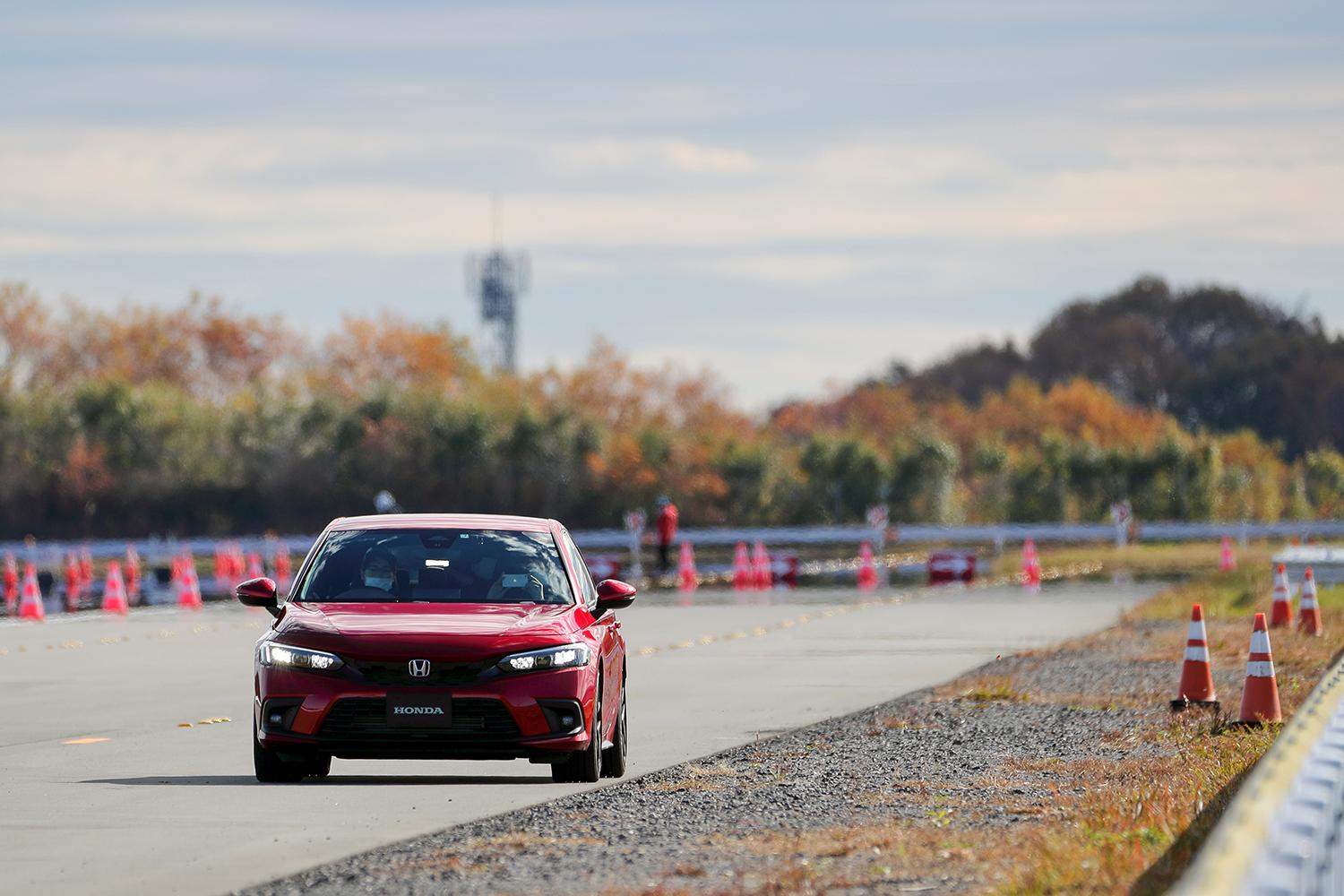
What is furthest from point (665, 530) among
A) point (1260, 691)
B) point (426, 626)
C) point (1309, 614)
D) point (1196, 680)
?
point (426, 626)

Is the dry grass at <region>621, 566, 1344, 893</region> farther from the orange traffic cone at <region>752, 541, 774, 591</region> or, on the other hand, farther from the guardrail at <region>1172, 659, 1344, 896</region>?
the orange traffic cone at <region>752, 541, 774, 591</region>

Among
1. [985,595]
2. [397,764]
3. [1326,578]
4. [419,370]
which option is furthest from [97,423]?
[397,764]

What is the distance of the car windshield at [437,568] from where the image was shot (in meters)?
14.3

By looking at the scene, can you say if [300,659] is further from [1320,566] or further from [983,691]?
[1320,566]

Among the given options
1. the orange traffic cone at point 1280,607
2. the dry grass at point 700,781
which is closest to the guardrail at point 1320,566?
the orange traffic cone at point 1280,607

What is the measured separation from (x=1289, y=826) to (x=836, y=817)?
5.10 metres

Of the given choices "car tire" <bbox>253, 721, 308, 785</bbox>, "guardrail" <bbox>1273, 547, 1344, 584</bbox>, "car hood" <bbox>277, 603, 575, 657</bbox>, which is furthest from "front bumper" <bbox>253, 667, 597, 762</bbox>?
"guardrail" <bbox>1273, 547, 1344, 584</bbox>

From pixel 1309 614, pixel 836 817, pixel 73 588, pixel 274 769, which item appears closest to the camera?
pixel 836 817

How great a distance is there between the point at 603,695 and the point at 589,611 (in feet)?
1.89

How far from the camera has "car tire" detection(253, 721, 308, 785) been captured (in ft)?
45.5

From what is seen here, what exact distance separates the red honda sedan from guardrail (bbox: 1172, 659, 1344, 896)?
439 cm

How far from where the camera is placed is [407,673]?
13.2 meters

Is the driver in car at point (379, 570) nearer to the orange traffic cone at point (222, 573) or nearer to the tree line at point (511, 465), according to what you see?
the orange traffic cone at point (222, 573)

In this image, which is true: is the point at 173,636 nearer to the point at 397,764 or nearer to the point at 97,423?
the point at 397,764
